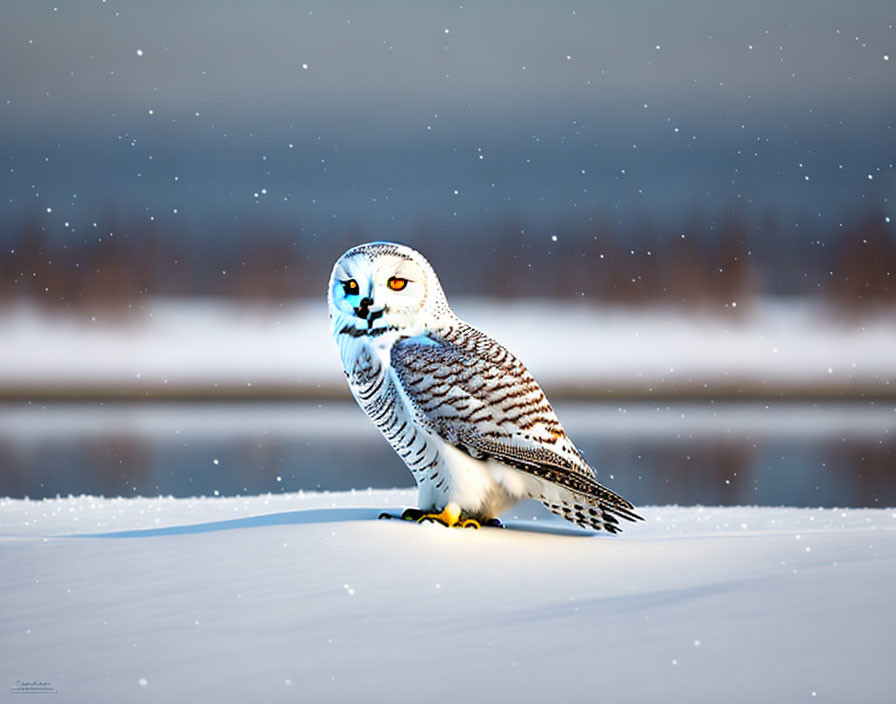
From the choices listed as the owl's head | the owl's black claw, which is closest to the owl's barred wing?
the owl's head

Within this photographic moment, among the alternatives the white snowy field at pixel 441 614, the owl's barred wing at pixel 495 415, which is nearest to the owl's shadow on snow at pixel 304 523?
the white snowy field at pixel 441 614

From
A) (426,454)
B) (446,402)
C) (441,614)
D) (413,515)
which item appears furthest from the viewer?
(413,515)

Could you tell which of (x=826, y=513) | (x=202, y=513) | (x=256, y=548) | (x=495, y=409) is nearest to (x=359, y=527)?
(x=256, y=548)

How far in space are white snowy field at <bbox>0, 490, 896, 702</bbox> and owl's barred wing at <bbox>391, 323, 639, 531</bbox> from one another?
0.81 feet

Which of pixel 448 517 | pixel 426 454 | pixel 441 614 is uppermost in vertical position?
pixel 426 454

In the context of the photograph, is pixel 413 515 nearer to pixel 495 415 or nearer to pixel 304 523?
pixel 304 523

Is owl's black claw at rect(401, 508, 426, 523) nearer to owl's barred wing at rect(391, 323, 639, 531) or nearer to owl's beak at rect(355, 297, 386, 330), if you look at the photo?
owl's barred wing at rect(391, 323, 639, 531)

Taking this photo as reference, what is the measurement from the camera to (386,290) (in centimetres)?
410

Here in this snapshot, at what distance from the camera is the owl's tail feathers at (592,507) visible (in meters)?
3.87

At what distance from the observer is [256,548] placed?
3729 mm

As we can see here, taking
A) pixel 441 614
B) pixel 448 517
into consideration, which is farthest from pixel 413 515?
pixel 441 614

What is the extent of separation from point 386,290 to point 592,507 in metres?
1.15

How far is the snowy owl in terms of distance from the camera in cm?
384

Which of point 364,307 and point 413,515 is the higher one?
point 364,307
